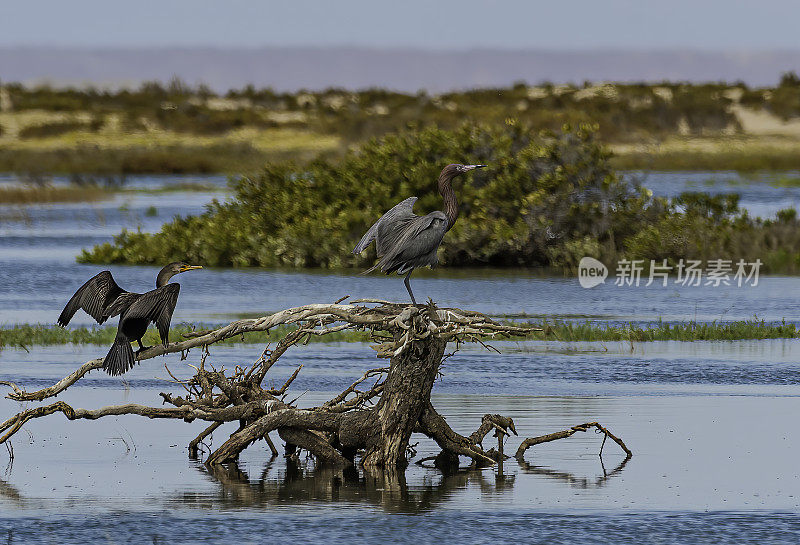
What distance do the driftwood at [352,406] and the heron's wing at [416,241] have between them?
1.28 ft

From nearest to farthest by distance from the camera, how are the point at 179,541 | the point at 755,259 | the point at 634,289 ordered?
the point at 179,541 < the point at 634,289 < the point at 755,259

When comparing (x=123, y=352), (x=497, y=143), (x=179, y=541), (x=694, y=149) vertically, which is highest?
(x=694, y=149)

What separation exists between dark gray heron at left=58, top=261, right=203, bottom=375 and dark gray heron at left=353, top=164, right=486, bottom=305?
160 cm

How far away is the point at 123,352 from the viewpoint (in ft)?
41.0

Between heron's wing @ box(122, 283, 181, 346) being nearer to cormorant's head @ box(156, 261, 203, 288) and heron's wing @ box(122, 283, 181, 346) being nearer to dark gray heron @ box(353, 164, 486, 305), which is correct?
cormorant's head @ box(156, 261, 203, 288)

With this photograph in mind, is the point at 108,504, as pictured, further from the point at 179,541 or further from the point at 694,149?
the point at 694,149

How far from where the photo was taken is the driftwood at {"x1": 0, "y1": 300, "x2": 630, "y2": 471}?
12.0 m

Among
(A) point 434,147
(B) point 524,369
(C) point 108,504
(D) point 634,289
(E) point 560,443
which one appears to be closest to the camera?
(C) point 108,504

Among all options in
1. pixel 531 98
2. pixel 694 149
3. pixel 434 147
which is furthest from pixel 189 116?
pixel 434 147

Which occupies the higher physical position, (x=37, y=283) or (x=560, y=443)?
(x=37, y=283)

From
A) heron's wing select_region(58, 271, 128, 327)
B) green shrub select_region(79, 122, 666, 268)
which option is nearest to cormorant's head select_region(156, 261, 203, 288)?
heron's wing select_region(58, 271, 128, 327)

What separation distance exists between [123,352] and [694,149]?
2915 inches

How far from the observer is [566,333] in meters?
22.0

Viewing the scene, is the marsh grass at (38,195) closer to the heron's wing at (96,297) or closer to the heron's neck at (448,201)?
the heron's wing at (96,297)
